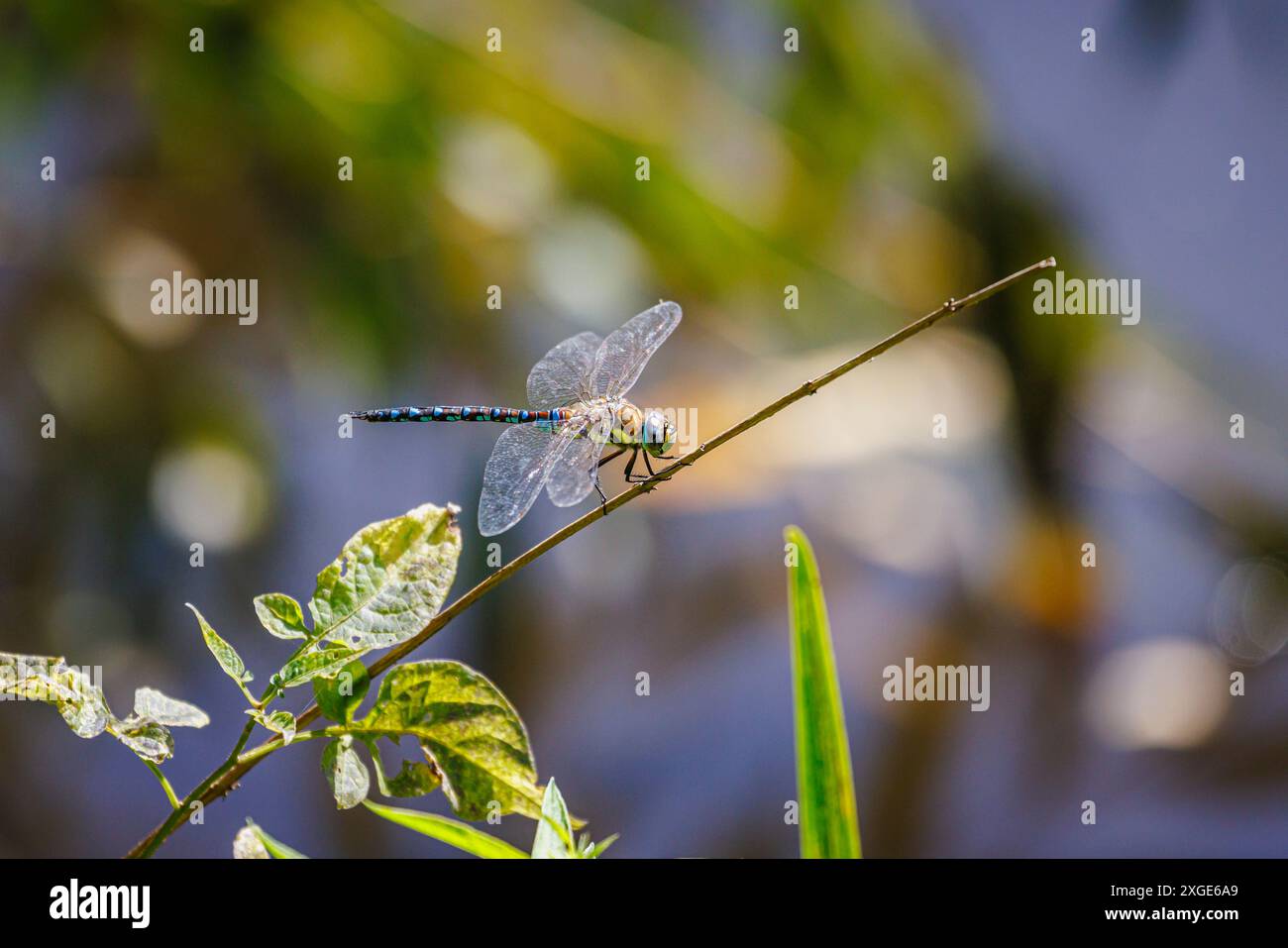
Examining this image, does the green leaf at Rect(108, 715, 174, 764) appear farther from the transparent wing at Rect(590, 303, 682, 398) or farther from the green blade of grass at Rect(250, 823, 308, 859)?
the transparent wing at Rect(590, 303, 682, 398)

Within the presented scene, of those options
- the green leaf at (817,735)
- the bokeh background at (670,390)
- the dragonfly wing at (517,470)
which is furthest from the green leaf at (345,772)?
the bokeh background at (670,390)

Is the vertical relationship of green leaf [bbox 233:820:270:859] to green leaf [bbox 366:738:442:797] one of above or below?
below

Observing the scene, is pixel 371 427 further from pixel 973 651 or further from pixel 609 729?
pixel 973 651

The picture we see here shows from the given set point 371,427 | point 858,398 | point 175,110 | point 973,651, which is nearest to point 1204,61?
point 858,398

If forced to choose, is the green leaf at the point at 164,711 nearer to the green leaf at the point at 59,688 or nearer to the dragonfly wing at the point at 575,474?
the green leaf at the point at 59,688

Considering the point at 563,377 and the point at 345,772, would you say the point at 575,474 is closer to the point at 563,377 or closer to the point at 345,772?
the point at 563,377

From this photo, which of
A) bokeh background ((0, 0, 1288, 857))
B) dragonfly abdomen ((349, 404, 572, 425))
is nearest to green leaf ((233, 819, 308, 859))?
dragonfly abdomen ((349, 404, 572, 425))
